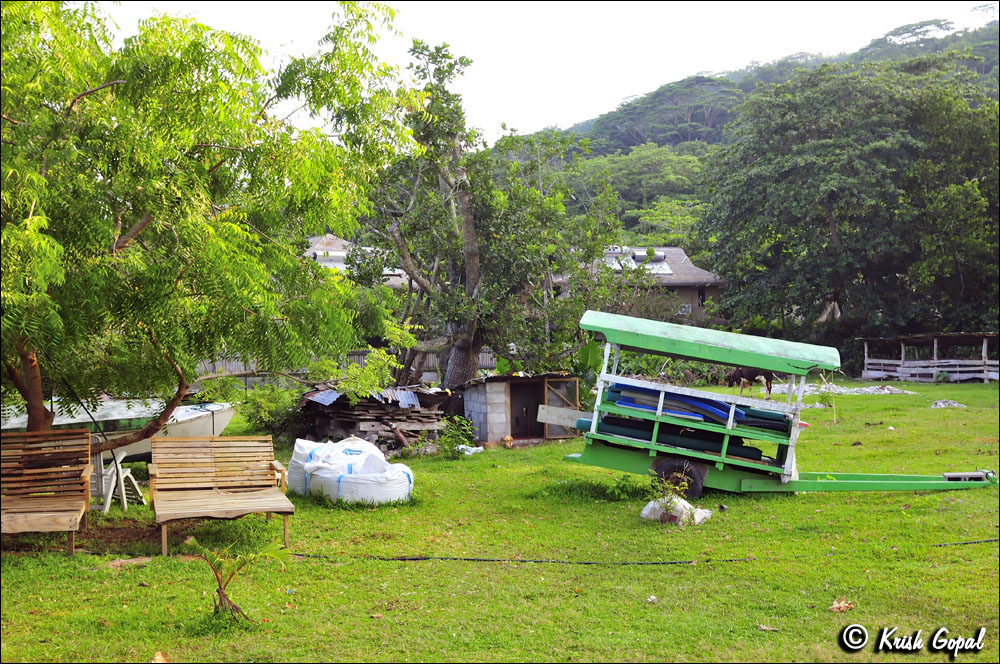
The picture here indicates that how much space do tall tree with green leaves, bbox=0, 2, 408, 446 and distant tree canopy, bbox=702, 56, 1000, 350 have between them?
2635cm

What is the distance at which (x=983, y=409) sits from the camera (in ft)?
64.7

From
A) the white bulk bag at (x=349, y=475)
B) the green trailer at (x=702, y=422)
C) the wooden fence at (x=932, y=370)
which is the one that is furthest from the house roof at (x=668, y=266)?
the white bulk bag at (x=349, y=475)

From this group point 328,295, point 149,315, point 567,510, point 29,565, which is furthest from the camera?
point 567,510

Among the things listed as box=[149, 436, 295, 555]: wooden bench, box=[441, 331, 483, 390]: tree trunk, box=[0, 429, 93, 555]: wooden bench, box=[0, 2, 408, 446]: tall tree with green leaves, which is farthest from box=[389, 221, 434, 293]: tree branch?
box=[0, 429, 93, 555]: wooden bench

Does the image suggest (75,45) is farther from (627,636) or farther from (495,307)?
(495,307)

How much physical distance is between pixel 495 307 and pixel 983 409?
12582 millimetres

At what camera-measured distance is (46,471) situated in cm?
831

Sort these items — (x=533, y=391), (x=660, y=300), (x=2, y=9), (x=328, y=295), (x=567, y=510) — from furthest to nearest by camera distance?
(x=660, y=300), (x=533, y=391), (x=567, y=510), (x=328, y=295), (x=2, y=9)

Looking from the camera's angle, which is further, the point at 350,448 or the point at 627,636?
the point at 350,448

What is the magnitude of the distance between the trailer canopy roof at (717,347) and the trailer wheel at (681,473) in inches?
57.0

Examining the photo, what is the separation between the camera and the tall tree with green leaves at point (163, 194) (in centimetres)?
597

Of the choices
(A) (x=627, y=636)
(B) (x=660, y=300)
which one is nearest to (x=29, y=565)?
(A) (x=627, y=636)

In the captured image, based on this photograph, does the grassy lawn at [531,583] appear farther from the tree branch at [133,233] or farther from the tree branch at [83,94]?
the tree branch at [83,94]

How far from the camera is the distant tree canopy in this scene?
3034cm
